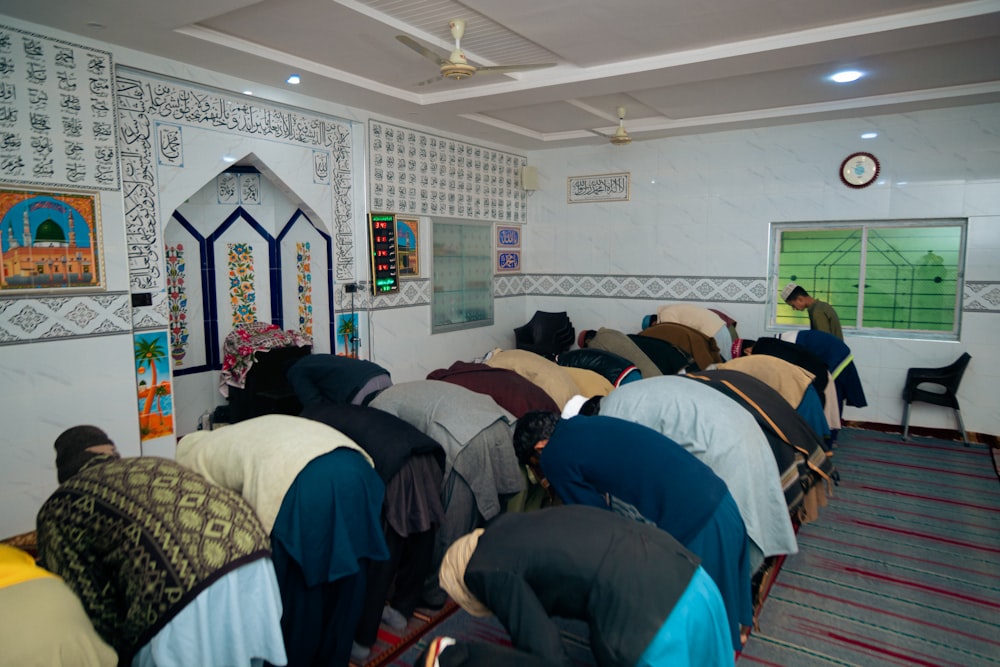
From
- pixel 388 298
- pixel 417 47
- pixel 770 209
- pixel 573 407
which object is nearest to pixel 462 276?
pixel 388 298

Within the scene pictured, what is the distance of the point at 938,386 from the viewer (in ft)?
19.5

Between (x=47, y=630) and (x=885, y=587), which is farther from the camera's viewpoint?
(x=885, y=587)

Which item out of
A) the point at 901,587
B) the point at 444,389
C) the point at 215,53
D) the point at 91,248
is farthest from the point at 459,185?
the point at 901,587

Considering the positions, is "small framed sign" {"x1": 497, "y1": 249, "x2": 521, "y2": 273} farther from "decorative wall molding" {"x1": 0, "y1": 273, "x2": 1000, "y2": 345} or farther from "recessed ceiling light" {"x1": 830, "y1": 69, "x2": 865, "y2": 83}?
"recessed ceiling light" {"x1": 830, "y1": 69, "x2": 865, "y2": 83}

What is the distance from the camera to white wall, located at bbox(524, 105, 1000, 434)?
18.8 feet

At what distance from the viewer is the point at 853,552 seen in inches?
144

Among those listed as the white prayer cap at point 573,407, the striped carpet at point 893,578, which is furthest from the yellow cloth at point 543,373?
the striped carpet at point 893,578

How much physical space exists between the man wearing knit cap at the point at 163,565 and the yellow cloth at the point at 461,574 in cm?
51

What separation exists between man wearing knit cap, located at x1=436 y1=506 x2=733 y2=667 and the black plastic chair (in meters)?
4.86

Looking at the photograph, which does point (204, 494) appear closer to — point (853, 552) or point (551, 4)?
point (551, 4)

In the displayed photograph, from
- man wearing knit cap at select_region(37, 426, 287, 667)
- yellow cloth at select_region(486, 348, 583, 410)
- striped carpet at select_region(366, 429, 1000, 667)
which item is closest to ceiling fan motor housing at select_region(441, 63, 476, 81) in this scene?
yellow cloth at select_region(486, 348, 583, 410)

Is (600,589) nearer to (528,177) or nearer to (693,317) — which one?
(693,317)

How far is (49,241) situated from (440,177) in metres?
3.64

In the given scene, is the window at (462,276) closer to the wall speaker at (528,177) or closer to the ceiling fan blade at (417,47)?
the wall speaker at (528,177)
